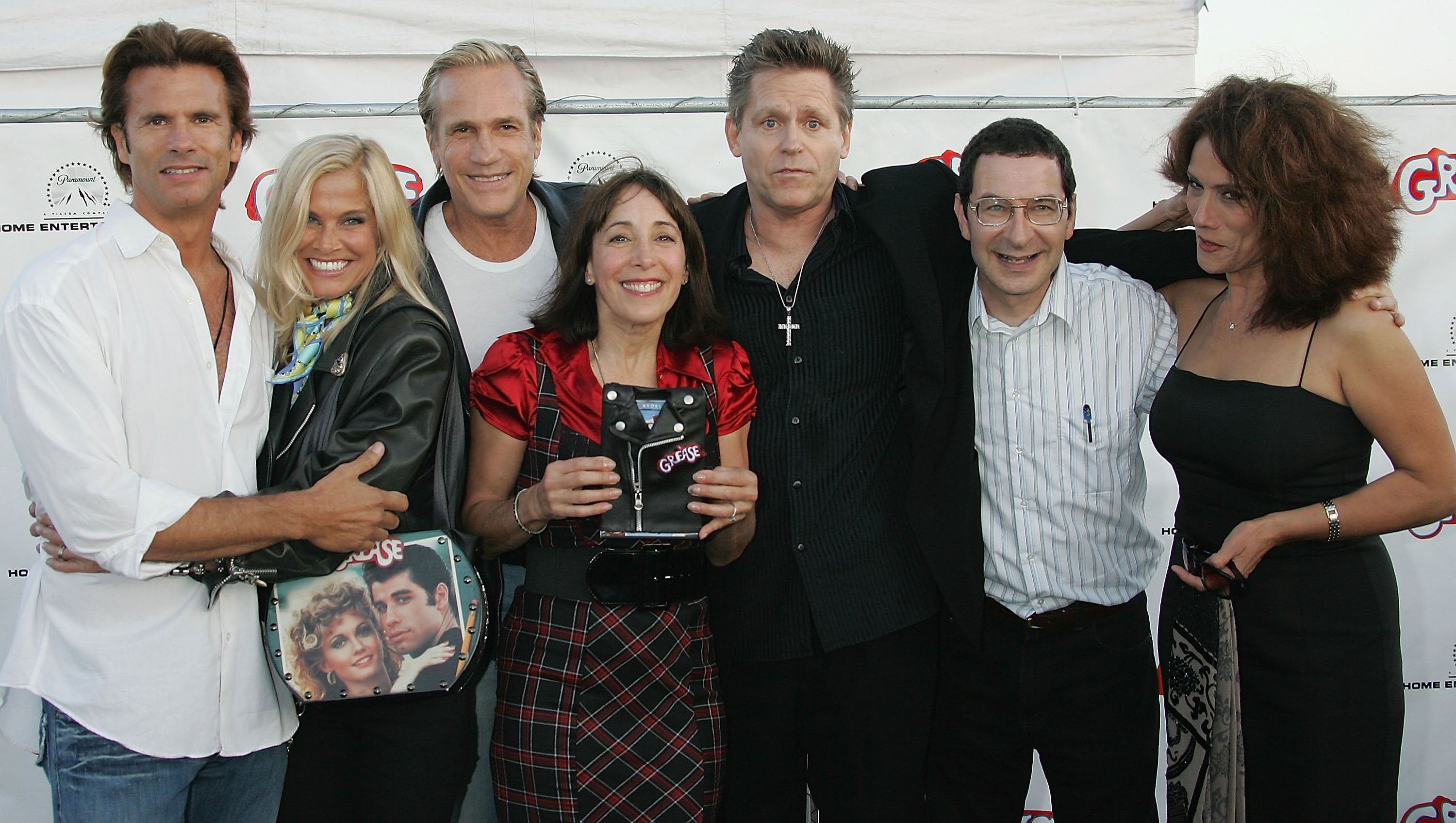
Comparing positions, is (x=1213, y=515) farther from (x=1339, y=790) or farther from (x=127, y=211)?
(x=127, y=211)

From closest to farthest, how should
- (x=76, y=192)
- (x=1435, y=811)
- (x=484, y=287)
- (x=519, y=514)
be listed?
(x=519, y=514)
(x=484, y=287)
(x=76, y=192)
(x=1435, y=811)

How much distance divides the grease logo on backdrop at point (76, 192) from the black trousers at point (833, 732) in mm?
2731

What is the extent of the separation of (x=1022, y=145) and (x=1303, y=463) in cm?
99

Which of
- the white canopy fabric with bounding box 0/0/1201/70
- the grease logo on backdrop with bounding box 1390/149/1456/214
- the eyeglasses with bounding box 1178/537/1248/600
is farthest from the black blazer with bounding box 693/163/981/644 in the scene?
the grease logo on backdrop with bounding box 1390/149/1456/214

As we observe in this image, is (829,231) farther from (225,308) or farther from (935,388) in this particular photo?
(225,308)

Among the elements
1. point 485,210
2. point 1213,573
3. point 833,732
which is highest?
point 485,210

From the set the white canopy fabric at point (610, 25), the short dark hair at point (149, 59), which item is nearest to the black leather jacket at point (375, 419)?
the short dark hair at point (149, 59)

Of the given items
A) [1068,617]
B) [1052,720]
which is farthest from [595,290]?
[1052,720]

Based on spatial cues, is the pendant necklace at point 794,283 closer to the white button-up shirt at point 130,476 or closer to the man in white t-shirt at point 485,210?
the man in white t-shirt at point 485,210

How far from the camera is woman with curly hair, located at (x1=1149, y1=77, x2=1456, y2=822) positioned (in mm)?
2145

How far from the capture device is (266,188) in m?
3.40

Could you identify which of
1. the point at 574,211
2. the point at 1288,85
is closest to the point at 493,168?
the point at 574,211

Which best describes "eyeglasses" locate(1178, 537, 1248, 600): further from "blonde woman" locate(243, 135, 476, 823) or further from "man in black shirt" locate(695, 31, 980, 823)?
"blonde woman" locate(243, 135, 476, 823)

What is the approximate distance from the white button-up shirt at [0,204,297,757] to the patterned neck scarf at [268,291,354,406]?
0.28 ft
